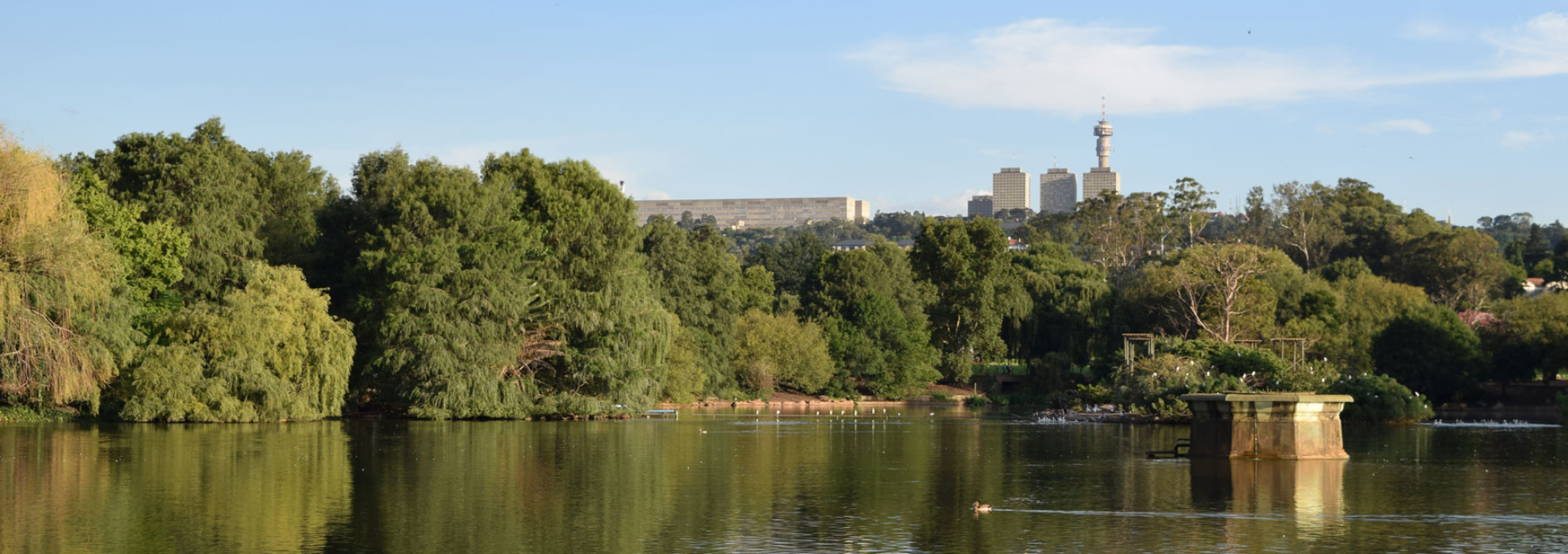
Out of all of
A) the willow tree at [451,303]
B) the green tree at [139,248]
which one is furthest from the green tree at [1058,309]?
the green tree at [139,248]

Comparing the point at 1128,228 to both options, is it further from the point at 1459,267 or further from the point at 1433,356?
the point at 1433,356

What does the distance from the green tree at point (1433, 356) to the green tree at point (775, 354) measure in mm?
30509

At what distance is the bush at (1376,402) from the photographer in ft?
181

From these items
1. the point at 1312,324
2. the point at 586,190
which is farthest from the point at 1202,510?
the point at 1312,324

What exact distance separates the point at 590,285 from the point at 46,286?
71.1 ft

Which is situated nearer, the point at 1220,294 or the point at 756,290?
the point at 1220,294

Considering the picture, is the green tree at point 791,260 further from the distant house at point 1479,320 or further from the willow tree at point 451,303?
the willow tree at point 451,303

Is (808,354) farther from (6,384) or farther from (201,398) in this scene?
(6,384)

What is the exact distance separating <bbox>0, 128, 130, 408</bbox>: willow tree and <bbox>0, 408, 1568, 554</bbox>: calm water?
9.78 ft

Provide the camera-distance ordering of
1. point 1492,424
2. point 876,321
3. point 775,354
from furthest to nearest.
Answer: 1. point 876,321
2. point 775,354
3. point 1492,424

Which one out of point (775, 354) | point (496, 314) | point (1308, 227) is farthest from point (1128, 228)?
point (496, 314)

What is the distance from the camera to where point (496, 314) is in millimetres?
54125

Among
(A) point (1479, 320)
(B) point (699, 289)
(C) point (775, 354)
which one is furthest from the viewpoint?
(C) point (775, 354)

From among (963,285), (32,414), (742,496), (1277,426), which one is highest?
(963,285)
